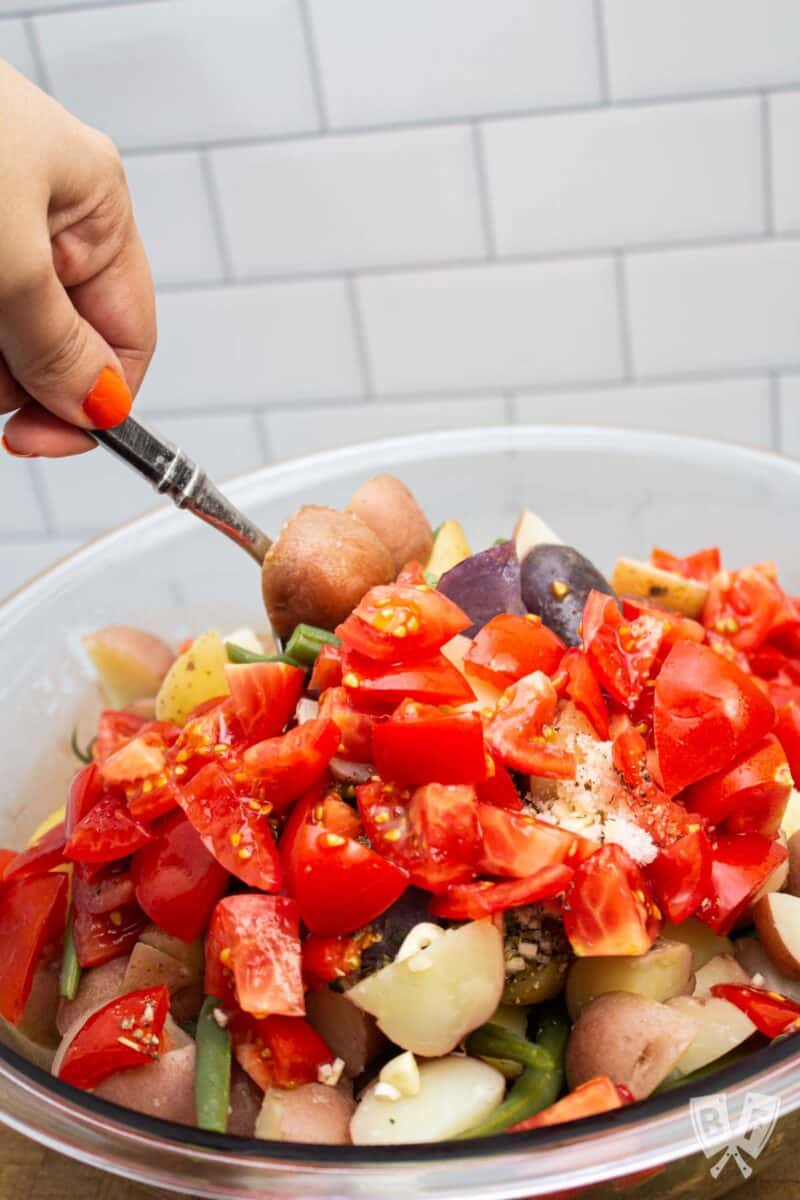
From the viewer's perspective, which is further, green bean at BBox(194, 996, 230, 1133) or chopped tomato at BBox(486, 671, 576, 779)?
chopped tomato at BBox(486, 671, 576, 779)

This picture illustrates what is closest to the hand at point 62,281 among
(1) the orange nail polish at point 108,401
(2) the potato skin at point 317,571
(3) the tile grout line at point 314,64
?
(1) the orange nail polish at point 108,401

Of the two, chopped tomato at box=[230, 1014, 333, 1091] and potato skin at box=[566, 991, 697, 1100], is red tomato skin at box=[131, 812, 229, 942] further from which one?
potato skin at box=[566, 991, 697, 1100]

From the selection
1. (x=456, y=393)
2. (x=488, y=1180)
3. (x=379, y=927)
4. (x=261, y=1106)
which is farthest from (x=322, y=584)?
(x=456, y=393)

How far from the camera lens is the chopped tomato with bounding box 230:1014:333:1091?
3.51 ft

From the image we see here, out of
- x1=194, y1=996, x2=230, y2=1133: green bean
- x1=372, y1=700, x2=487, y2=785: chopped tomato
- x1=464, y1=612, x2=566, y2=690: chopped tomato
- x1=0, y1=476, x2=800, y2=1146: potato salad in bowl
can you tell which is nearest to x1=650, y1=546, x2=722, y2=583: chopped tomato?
x1=0, y1=476, x2=800, y2=1146: potato salad in bowl

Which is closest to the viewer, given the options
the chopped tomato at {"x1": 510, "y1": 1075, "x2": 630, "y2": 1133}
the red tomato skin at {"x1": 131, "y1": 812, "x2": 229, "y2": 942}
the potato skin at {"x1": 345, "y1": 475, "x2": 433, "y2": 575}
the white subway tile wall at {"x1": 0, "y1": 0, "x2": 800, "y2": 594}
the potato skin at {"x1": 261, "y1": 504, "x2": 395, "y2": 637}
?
the chopped tomato at {"x1": 510, "y1": 1075, "x2": 630, "y2": 1133}

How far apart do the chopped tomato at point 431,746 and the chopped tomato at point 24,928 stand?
41cm

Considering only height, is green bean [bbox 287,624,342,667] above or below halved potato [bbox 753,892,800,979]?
above

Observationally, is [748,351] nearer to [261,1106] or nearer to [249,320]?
[249,320]

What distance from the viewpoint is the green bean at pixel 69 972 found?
4.05 ft

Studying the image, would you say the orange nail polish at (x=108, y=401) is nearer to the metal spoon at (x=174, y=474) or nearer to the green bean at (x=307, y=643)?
the metal spoon at (x=174, y=474)

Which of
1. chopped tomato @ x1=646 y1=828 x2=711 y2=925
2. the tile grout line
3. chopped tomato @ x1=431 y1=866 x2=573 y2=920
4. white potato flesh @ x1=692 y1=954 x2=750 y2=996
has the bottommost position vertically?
white potato flesh @ x1=692 y1=954 x2=750 y2=996

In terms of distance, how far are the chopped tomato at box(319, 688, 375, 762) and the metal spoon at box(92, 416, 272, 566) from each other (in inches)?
13.1

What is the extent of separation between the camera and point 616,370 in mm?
2438
